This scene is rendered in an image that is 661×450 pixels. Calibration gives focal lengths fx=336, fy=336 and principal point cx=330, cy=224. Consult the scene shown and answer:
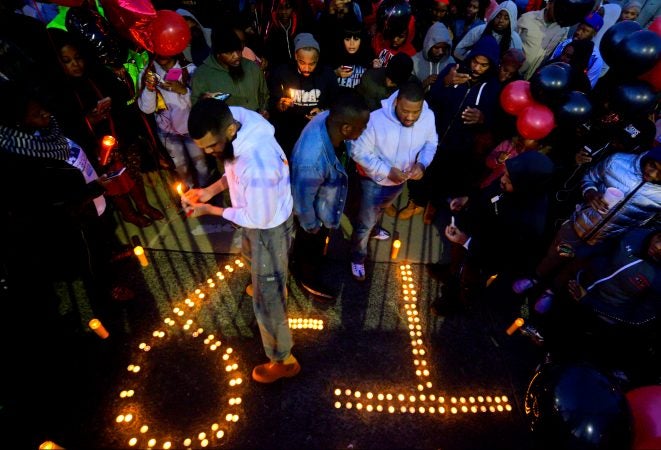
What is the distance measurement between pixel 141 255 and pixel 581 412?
4.58 metres

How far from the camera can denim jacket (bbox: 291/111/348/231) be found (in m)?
3.11

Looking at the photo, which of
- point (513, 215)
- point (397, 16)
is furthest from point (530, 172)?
point (397, 16)

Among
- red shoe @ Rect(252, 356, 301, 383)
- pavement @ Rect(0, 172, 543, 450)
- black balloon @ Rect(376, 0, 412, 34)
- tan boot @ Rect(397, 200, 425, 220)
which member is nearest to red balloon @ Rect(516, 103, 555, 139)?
tan boot @ Rect(397, 200, 425, 220)

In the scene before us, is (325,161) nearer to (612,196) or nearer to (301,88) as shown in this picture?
(301,88)

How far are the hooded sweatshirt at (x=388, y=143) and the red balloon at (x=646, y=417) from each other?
2.68 meters

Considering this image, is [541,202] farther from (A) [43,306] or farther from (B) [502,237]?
(A) [43,306]

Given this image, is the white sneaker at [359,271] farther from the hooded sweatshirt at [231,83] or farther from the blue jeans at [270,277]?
the hooded sweatshirt at [231,83]

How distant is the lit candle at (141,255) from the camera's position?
4.20 m

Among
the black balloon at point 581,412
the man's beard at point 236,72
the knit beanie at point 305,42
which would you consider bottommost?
the black balloon at point 581,412

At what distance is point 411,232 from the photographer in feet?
17.9

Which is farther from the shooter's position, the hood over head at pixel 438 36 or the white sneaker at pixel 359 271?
the hood over head at pixel 438 36

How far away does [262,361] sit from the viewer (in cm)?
367

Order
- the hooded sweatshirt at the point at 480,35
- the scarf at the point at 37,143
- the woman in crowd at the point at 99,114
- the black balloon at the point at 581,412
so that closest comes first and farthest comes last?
the black balloon at the point at 581,412 < the scarf at the point at 37,143 < the woman in crowd at the point at 99,114 < the hooded sweatshirt at the point at 480,35

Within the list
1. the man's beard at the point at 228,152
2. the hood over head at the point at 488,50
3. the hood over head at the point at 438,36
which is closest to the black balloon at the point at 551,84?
the hood over head at the point at 488,50
